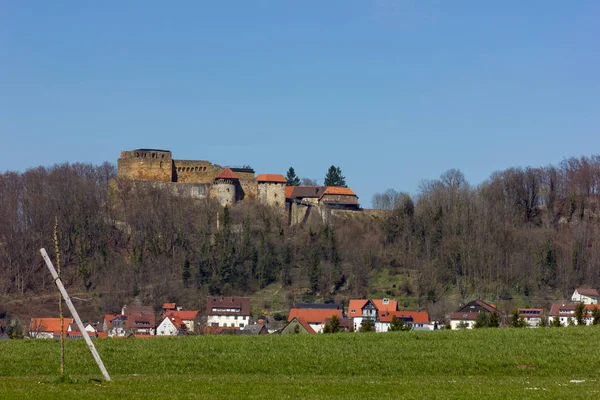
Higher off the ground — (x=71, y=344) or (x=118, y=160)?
(x=118, y=160)

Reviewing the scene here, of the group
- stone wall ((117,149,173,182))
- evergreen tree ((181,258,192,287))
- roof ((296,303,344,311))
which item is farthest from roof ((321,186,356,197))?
roof ((296,303,344,311))

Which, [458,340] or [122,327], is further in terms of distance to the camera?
[122,327]

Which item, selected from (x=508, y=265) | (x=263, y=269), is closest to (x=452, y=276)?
(x=508, y=265)

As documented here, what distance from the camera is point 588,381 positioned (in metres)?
21.2

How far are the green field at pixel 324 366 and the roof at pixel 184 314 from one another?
40.9 metres

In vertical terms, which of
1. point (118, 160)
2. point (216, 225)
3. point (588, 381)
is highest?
point (118, 160)

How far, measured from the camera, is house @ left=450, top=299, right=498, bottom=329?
69375mm

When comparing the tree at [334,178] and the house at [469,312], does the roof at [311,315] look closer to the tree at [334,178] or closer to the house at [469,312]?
the house at [469,312]

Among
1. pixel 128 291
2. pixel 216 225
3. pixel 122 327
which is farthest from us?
pixel 216 225

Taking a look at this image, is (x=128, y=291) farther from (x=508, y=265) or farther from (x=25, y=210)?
(x=508, y=265)

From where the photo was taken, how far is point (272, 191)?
91.6m

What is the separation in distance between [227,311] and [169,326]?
282 inches

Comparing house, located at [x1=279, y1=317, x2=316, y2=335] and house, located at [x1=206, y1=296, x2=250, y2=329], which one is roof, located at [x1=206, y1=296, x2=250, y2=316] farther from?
house, located at [x1=279, y1=317, x2=316, y2=335]

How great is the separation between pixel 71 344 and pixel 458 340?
1047cm
